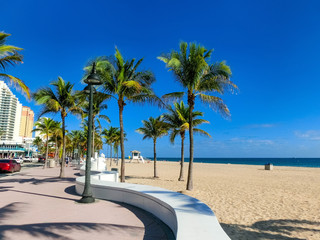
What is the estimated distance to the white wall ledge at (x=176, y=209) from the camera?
2797mm

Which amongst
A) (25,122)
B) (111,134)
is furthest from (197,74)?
(25,122)

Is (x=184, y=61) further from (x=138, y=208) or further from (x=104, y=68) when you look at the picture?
(x=138, y=208)

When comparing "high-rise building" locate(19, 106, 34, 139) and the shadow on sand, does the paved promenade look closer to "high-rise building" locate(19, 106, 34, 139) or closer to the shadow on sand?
the shadow on sand

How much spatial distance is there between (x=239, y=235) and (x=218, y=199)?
15.0 ft

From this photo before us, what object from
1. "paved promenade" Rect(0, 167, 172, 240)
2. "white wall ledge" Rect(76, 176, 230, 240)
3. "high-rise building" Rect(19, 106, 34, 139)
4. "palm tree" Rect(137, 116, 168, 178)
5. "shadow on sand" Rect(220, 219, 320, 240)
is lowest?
"shadow on sand" Rect(220, 219, 320, 240)

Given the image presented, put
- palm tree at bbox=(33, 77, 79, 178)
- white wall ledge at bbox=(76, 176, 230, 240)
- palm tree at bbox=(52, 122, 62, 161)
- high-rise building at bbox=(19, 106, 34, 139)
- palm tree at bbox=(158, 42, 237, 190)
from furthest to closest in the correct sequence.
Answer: high-rise building at bbox=(19, 106, 34, 139)
palm tree at bbox=(52, 122, 62, 161)
palm tree at bbox=(33, 77, 79, 178)
palm tree at bbox=(158, 42, 237, 190)
white wall ledge at bbox=(76, 176, 230, 240)

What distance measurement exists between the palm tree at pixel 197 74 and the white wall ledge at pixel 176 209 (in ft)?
18.4

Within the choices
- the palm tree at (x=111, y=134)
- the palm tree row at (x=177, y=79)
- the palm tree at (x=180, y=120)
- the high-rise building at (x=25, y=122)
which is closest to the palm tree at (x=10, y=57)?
the palm tree row at (x=177, y=79)

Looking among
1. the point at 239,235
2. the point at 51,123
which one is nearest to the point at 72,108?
the point at 239,235

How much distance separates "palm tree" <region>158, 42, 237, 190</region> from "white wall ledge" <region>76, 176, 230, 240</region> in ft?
18.4

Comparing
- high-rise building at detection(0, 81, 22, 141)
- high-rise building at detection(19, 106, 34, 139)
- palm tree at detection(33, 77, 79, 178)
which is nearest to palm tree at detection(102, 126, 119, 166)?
palm tree at detection(33, 77, 79, 178)

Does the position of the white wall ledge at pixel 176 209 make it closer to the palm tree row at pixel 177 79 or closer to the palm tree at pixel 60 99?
the palm tree row at pixel 177 79

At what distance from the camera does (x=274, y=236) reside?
17.4ft

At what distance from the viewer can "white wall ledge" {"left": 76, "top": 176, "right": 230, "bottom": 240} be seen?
280 centimetres
